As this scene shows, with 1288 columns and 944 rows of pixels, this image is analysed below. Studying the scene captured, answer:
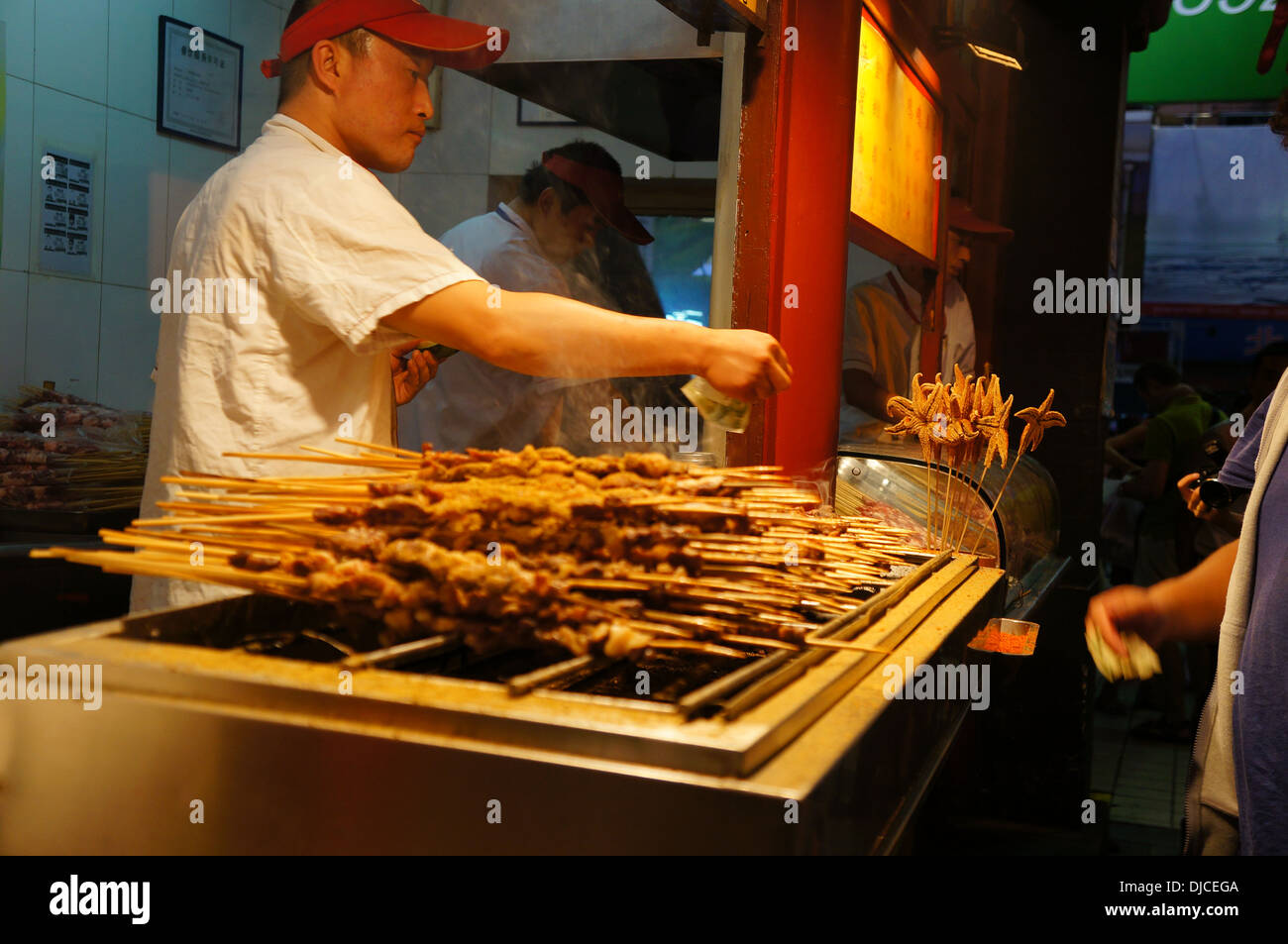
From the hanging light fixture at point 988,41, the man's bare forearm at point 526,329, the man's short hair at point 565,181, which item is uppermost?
the hanging light fixture at point 988,41

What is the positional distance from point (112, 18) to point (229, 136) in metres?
0.64

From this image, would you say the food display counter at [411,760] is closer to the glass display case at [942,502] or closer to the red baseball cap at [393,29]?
the red baseball cap at [393,29]

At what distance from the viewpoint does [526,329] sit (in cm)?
183

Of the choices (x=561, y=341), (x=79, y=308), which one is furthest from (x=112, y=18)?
(x=561, y=341)

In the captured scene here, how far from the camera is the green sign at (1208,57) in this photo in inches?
290

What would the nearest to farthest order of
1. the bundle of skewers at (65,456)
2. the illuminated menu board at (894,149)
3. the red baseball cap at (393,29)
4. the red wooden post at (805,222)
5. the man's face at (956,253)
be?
the red baseball cap at (393,29), the red wooden post at (805,222), the bundle of skewers at (65,456), the illuminated menu board at (894,149), the man's face at (956,253)

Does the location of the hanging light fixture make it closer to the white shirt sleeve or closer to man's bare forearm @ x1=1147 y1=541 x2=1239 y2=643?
man's bare forearm @ x1=1147 y1=541 x2=1239 y2=643

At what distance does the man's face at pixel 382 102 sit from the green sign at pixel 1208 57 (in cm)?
701

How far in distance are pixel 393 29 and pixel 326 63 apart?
0.50 feet

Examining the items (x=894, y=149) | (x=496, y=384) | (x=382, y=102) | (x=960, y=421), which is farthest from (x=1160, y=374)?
(x=382, y=102)

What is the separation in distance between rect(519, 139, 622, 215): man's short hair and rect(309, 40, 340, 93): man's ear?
1.56 metres

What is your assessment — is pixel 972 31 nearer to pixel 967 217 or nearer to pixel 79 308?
pixel 967 217

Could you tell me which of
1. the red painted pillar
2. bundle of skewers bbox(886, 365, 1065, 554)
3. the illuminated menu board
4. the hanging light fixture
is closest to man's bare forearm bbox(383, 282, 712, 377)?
bundle of skewers bbox(886, 365, 1065, 554)

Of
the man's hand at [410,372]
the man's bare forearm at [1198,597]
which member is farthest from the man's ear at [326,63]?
the man's bare forearm at [1198,597]
